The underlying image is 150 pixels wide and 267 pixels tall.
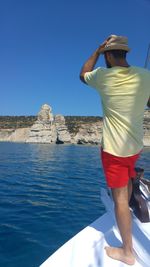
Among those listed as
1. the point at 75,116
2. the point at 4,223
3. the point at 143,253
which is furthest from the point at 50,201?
the point at 75,116

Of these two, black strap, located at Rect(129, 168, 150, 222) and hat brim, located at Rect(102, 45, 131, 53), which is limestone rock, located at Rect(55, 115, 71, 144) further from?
hat brim, located at Rect(102, 45, 131, 53)

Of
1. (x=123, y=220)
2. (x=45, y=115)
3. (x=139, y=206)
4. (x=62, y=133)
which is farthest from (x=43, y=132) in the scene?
(x=123, y=220)

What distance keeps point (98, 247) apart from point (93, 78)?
4.82 feet

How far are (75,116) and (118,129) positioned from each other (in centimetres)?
13163

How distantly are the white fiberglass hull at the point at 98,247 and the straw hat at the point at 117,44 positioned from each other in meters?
1.67

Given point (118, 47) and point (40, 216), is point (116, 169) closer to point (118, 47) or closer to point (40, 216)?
point (118, 47)

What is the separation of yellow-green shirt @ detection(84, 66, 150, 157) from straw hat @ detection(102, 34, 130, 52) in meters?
0.16

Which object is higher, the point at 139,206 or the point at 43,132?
the point at 139,206

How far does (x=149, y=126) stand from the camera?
69812mm

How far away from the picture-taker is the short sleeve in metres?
2.57

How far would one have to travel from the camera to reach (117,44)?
8.36ft

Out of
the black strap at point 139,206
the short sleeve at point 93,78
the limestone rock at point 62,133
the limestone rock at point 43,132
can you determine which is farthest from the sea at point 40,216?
the limestone rock at point 43,132

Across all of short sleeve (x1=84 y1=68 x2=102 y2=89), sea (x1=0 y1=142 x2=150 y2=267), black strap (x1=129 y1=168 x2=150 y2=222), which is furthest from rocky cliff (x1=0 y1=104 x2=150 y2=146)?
short sleeve (x1=84 y1=68 x2=102 y2=89)

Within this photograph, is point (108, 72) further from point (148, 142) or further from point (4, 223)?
point (148, 142)
